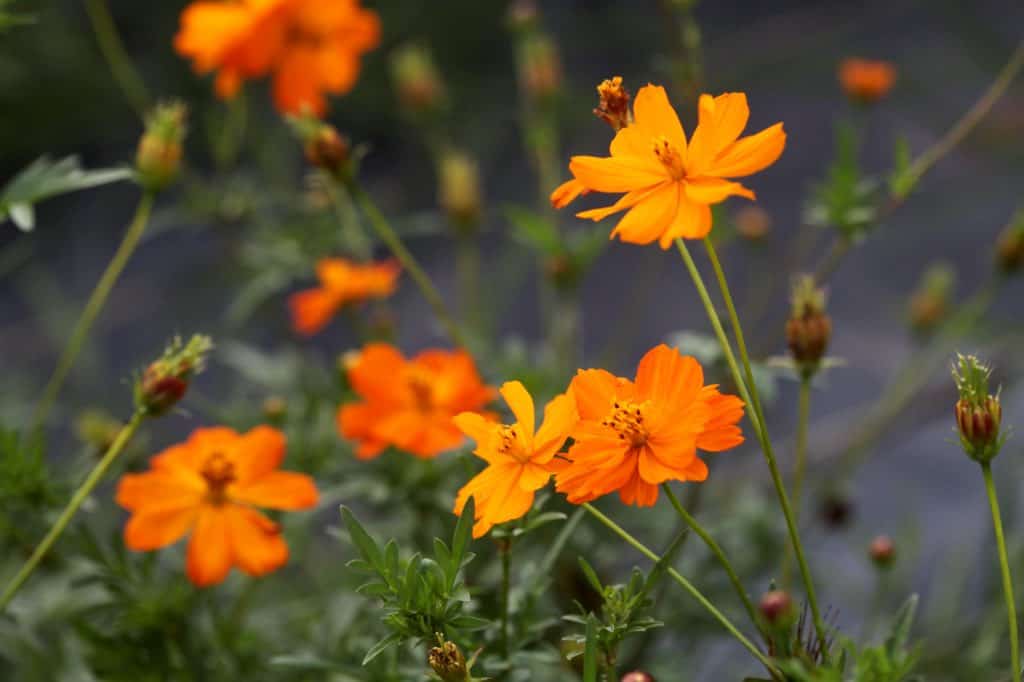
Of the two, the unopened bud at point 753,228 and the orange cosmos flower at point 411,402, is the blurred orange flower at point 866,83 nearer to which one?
the unopened bud at point 753,228

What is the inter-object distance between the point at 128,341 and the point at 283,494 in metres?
1.13

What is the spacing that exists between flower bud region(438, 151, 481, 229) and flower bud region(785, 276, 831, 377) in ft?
1.43

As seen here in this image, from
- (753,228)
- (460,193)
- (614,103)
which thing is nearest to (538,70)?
(460,193)

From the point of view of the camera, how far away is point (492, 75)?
80.7 inches

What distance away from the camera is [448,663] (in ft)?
1.41

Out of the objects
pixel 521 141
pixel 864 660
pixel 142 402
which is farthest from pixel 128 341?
pixel 864 660

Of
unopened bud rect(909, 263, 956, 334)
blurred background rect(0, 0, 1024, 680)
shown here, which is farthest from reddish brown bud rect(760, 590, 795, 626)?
unopened bud rect(909, 263, 956, 334)

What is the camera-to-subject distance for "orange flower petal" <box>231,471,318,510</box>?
24.5 inches

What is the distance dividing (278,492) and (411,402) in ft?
0.34

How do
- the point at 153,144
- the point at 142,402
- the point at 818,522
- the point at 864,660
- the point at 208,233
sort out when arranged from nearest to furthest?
the point at 864,660
the point at 142,402
the point at 153,144
the point at 818,522
the point at 208,233

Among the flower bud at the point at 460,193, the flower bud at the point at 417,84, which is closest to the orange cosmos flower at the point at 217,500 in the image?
the flower bud at the point at 460,193

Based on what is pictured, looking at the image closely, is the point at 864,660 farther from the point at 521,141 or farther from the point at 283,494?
the point at 521,141

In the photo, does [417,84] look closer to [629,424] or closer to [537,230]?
[537,230]

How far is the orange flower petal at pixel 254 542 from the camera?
60 cm
